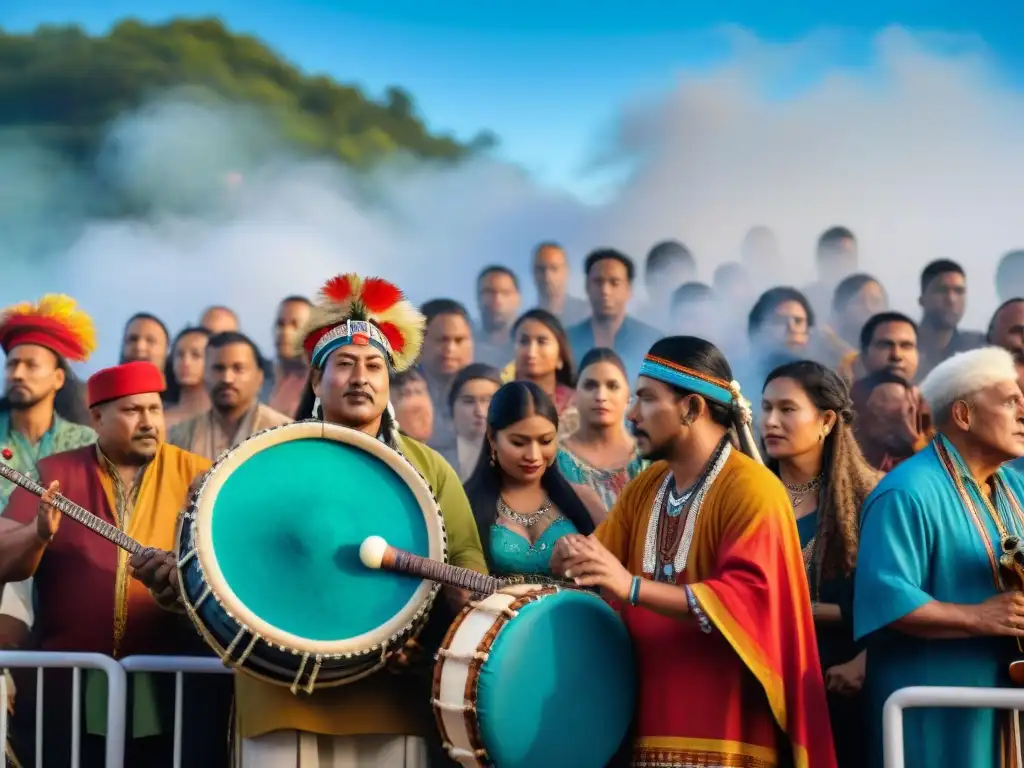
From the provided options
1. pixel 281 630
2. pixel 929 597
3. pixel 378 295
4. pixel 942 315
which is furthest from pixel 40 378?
pixel 942 315

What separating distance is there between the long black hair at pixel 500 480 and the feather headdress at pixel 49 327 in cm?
247

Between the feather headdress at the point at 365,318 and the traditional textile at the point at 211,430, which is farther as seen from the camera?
the traditional textile at the point at 211,430

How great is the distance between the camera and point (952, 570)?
3379 mm

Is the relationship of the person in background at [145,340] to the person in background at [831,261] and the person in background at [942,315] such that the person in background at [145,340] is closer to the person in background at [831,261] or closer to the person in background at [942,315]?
the person in background at [831,261]

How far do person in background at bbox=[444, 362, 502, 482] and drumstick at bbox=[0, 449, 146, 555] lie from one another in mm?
2595

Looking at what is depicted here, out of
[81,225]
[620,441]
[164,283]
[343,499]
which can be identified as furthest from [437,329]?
[343,499]

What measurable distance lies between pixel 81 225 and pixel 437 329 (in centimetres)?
310

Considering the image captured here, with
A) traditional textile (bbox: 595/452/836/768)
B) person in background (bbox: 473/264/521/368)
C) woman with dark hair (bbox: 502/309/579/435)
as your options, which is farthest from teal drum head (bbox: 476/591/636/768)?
person in background (bbox: 473/264/521/368)

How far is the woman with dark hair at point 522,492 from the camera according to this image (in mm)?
3928

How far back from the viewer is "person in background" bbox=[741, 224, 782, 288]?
25.2 feet

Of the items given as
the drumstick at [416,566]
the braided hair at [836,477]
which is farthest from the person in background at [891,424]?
the drumstick at [416,566]

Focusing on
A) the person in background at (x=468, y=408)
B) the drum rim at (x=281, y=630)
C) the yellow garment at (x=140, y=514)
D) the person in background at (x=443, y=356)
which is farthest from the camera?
the person in background at (x=443, y=356)

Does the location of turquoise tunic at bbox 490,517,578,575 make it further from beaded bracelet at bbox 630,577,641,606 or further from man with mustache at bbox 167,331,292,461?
man with mustache at bbox 167,331,292,461

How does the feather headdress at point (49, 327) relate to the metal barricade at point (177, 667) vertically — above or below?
above
